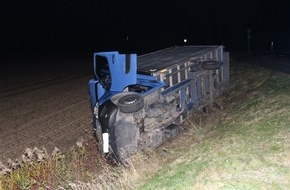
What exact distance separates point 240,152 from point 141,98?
2.38m

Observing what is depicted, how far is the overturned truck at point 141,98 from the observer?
25.0 ft

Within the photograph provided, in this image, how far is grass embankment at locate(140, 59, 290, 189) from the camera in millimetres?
5352

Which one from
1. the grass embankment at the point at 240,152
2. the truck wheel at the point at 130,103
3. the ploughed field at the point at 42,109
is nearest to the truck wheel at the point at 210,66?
the grass embankment at the point at 240,152

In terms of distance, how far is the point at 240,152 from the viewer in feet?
21.1

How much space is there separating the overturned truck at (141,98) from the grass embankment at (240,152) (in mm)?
779

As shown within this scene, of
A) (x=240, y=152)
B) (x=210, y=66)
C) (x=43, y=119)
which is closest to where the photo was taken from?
(x=240, y=152)

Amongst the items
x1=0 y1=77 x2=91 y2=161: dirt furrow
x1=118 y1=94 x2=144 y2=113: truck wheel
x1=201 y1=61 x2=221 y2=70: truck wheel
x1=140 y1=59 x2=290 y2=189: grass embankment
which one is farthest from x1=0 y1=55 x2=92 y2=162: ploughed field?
x1=201 y1=61 x2=221 y2=70: truck wheel

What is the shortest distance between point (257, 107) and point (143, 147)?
371 cm

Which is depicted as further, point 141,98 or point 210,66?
point 210,66

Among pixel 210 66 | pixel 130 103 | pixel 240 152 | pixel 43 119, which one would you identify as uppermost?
pixel 210 66

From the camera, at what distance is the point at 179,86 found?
9.55m

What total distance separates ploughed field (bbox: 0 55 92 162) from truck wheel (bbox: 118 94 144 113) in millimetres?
3022

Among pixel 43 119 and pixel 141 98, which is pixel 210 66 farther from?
pixel 43 119

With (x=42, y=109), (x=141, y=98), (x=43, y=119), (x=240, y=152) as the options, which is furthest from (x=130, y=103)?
(x=42, y=109)
